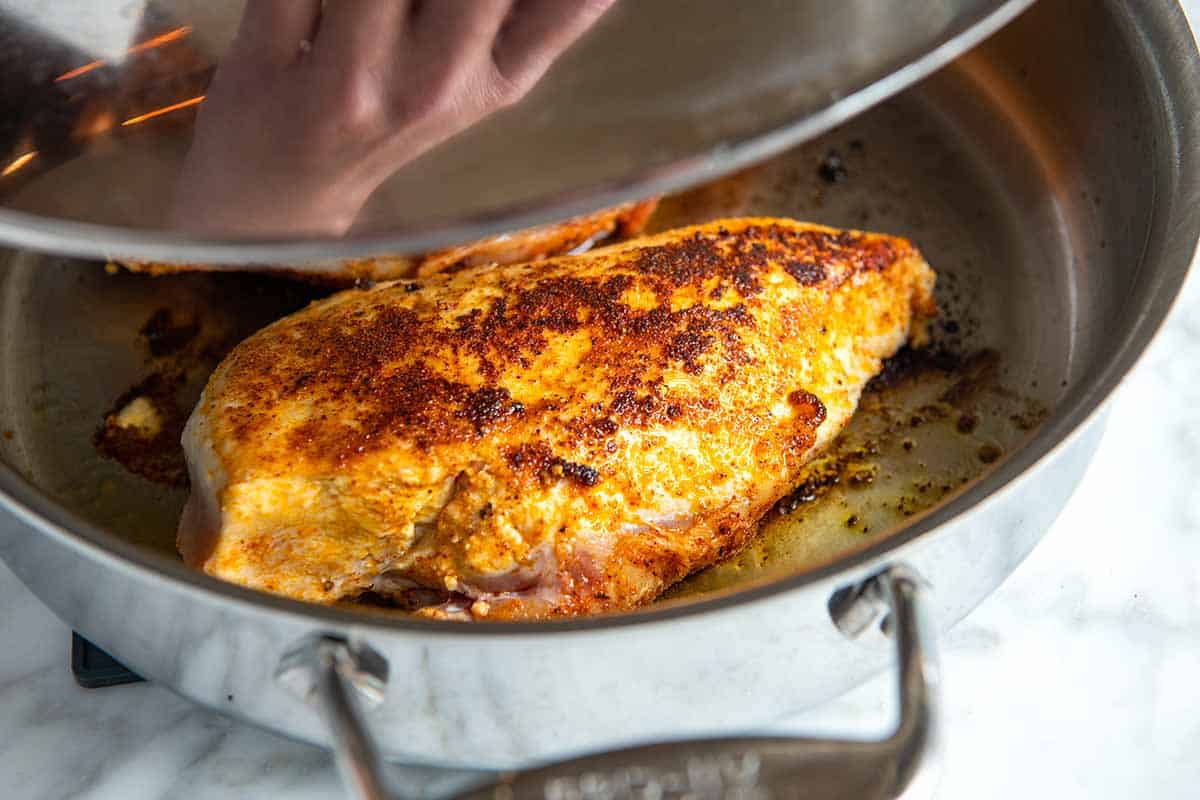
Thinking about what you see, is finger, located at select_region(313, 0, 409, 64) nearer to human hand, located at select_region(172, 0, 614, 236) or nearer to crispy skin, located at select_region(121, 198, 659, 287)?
human hand, located at select_region(172, 0, 614, 236)

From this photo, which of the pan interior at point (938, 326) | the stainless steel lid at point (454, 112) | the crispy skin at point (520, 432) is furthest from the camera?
the pan interior at point (938, 326)

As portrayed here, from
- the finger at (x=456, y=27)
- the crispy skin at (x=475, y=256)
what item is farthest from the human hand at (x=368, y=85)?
the crispy skin at (x=475, y=256)

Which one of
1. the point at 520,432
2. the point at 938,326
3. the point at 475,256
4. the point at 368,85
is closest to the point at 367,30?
the point at 368,85

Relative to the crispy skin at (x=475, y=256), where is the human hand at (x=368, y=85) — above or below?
above

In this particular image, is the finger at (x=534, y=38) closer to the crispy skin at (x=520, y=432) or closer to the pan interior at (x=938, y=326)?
the crispy skin at (x=520, y=432)

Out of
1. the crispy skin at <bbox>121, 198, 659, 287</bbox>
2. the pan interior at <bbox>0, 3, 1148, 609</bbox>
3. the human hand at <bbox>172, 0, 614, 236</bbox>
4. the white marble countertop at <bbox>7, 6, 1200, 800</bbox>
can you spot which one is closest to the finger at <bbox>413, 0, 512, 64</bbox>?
the human hand at <bbox>172, 0, 614, 236</bbox>

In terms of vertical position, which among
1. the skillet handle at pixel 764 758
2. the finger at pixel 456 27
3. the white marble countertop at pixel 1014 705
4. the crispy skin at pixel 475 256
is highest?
the finger at pixel 456 27
